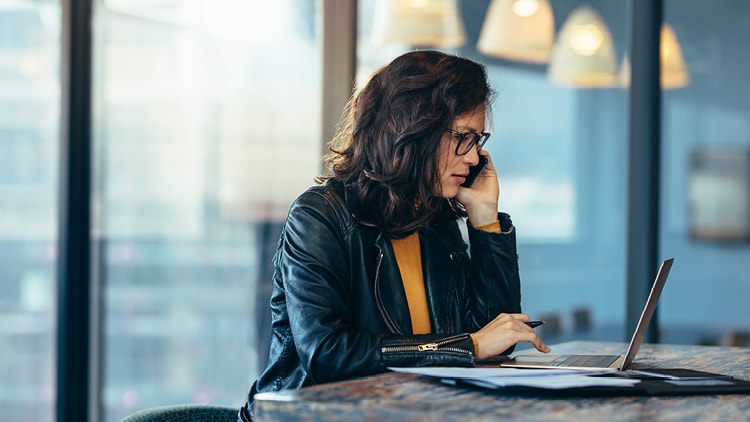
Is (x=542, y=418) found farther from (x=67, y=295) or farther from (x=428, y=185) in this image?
(x=67, y=295)

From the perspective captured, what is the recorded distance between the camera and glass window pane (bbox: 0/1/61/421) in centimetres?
385

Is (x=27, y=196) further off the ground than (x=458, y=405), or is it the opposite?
(x=27, y=196)

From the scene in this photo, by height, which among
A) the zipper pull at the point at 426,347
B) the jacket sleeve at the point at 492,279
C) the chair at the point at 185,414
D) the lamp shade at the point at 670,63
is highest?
the lamp shade at the point at 670,63

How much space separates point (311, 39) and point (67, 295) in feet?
4.65

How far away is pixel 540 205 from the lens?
3.43m

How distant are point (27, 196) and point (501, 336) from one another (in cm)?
271

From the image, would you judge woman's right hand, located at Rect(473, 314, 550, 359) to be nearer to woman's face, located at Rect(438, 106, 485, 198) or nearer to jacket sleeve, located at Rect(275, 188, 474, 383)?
jacket sleeve, located at Rect(275, 188, 474, 383)

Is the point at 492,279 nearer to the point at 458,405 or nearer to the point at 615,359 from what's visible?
the point at 615,359

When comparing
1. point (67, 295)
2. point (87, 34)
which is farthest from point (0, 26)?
point (67, 295)

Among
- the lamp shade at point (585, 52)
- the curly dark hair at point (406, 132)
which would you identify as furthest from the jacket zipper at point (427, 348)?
the lamp shade at point (585, 52)

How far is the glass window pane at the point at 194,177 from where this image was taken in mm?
3705

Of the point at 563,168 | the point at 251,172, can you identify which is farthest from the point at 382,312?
the point at 251,172

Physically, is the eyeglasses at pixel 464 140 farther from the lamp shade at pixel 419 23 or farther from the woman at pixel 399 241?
the lamp shade at pixel 419 23

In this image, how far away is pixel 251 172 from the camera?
376 centimetres
